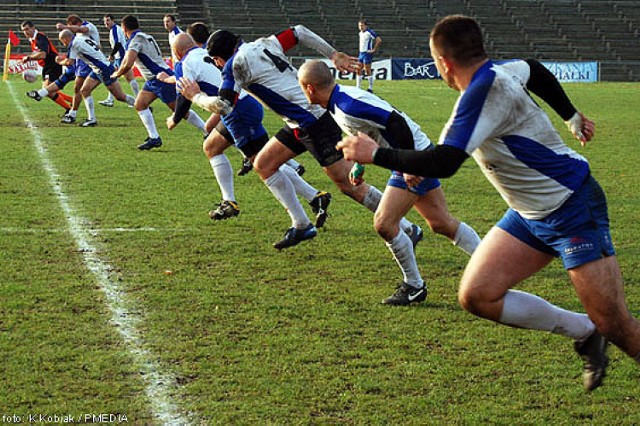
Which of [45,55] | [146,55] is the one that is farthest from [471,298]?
[45,55]

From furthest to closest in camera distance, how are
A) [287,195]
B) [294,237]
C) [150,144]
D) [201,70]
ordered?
[150,144] → [201,70] → [287,195] → [294,237]

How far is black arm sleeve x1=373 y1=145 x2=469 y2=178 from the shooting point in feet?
13.5

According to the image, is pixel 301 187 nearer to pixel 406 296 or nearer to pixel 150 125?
pixel 406 296

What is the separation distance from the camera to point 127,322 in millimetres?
5922

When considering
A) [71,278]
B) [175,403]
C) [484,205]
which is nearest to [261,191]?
[484,205]

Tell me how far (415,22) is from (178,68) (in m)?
34.6

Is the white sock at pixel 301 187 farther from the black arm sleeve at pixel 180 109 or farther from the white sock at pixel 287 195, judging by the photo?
the black arm sleeve at pixel 180 109

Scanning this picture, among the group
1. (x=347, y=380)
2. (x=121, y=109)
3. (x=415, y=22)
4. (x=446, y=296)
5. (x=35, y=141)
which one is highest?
(x=347, y=380)

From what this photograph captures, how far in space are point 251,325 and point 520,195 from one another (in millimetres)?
2230

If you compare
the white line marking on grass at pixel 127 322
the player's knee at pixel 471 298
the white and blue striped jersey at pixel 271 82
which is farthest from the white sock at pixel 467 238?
the white line marking on grass at pixel 127 322

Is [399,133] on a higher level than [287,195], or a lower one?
higher

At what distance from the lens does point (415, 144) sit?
661 cm

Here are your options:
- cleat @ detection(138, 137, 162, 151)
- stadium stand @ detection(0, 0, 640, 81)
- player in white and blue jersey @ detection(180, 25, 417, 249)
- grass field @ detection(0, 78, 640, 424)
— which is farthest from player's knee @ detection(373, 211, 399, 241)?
stadium stand @ detection(0, 0, 640, 81)

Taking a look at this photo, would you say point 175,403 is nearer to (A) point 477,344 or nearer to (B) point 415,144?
(A) point 477,344
